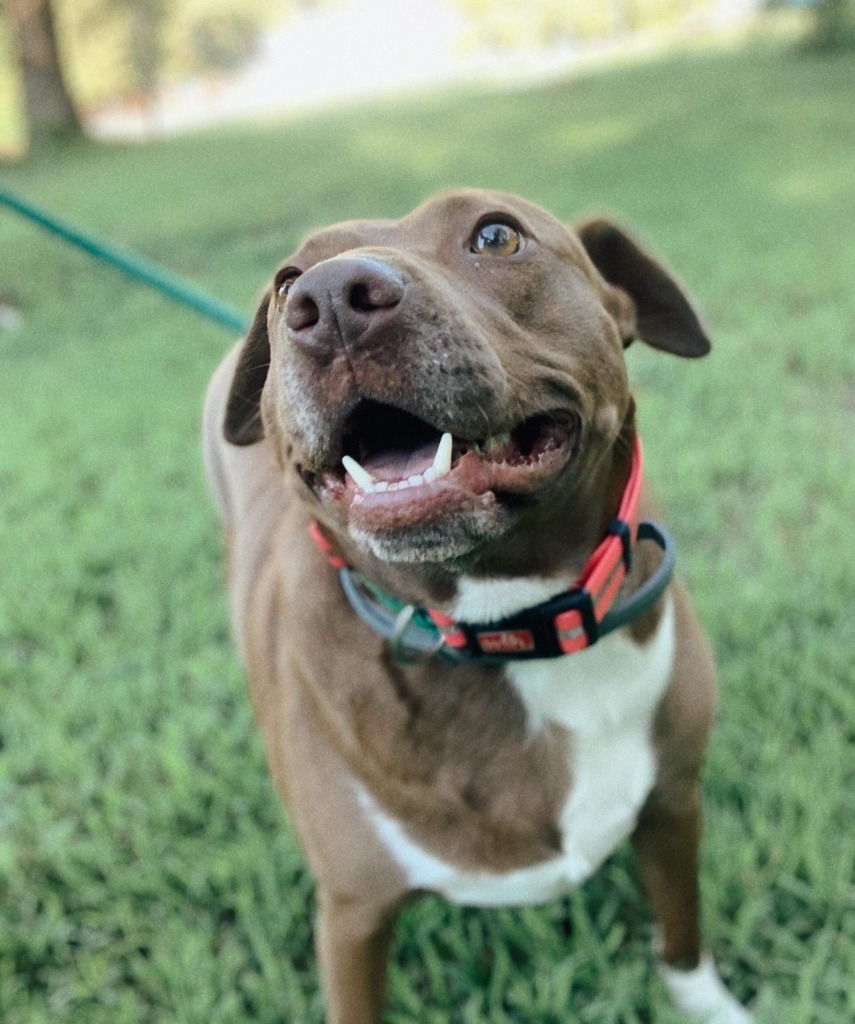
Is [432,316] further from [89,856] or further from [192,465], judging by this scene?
[192,465]

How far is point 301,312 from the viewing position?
4.36 feet

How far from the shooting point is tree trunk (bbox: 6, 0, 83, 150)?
72.2ft

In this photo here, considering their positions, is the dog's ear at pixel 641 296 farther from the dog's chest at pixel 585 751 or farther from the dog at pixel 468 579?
the dog's chest at pixel 585 751

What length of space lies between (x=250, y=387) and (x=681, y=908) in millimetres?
1442

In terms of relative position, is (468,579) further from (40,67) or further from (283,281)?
(40,67)

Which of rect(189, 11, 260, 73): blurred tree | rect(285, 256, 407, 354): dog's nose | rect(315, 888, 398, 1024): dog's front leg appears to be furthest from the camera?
rect(189, 11, 260, 73): blurred tree

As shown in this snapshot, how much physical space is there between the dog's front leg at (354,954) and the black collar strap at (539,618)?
21.6 inches

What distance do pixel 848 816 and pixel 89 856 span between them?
1.98 metres

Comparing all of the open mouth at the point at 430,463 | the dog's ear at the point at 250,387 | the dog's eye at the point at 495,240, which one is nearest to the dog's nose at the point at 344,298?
the open mouth at the point at 430,463

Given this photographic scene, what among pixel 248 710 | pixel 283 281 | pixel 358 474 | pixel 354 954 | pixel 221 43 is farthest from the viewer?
pixel 221 43

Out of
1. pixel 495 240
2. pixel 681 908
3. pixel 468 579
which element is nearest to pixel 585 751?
pixel 468 579

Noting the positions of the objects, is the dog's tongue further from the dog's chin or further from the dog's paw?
the dog's paw

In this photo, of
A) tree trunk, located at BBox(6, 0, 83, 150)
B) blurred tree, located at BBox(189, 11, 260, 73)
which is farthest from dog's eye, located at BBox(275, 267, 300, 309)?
blurred tree, located at BBox(189, 11, 260, 73)

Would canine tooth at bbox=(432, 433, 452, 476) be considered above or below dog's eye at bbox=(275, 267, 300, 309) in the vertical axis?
below
